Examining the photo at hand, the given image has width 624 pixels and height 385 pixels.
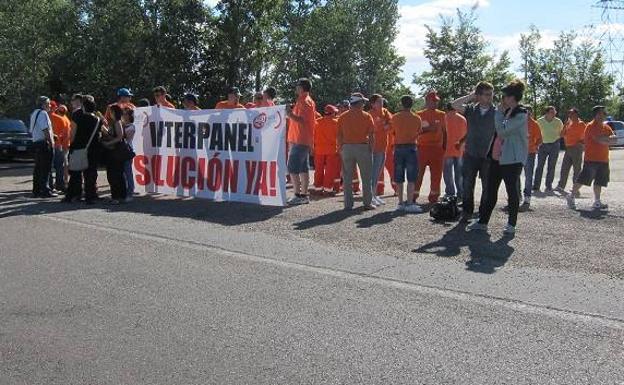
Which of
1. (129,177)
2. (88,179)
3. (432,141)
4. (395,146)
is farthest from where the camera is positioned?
(129,177)

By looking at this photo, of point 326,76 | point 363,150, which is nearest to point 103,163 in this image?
point 363,150

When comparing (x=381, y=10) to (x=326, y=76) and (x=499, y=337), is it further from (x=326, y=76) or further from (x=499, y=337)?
(x=499, y=337)

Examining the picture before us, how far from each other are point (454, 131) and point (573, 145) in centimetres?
447

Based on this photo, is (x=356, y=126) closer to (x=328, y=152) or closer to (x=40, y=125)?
(x=328, y=152)

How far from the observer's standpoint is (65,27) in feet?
103

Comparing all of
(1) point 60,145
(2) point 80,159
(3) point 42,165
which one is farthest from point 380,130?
(1) point 60,145

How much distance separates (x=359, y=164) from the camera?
10.8 metres

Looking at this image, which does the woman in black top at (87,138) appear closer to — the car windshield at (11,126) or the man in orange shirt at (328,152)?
the man in orange shirt at (328,152)

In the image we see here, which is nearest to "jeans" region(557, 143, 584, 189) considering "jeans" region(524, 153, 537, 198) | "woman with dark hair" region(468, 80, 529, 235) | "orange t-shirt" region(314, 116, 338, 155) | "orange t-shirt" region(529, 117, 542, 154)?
"jeans" region(524, 153, 537, 198)

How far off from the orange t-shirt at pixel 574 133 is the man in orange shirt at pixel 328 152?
4879 millimetres

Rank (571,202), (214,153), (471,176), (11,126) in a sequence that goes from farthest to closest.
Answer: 1. (11,126)
2. (214,153)
3. (571,202)
4. (471,176)

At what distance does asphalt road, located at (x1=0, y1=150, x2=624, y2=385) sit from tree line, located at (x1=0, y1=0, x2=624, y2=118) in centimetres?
2014

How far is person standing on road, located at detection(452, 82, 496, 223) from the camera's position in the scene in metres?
9.24

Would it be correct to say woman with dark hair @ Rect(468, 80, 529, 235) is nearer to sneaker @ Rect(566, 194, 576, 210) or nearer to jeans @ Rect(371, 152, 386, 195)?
sneaker @ Rect(566, 194, 576, 210)
